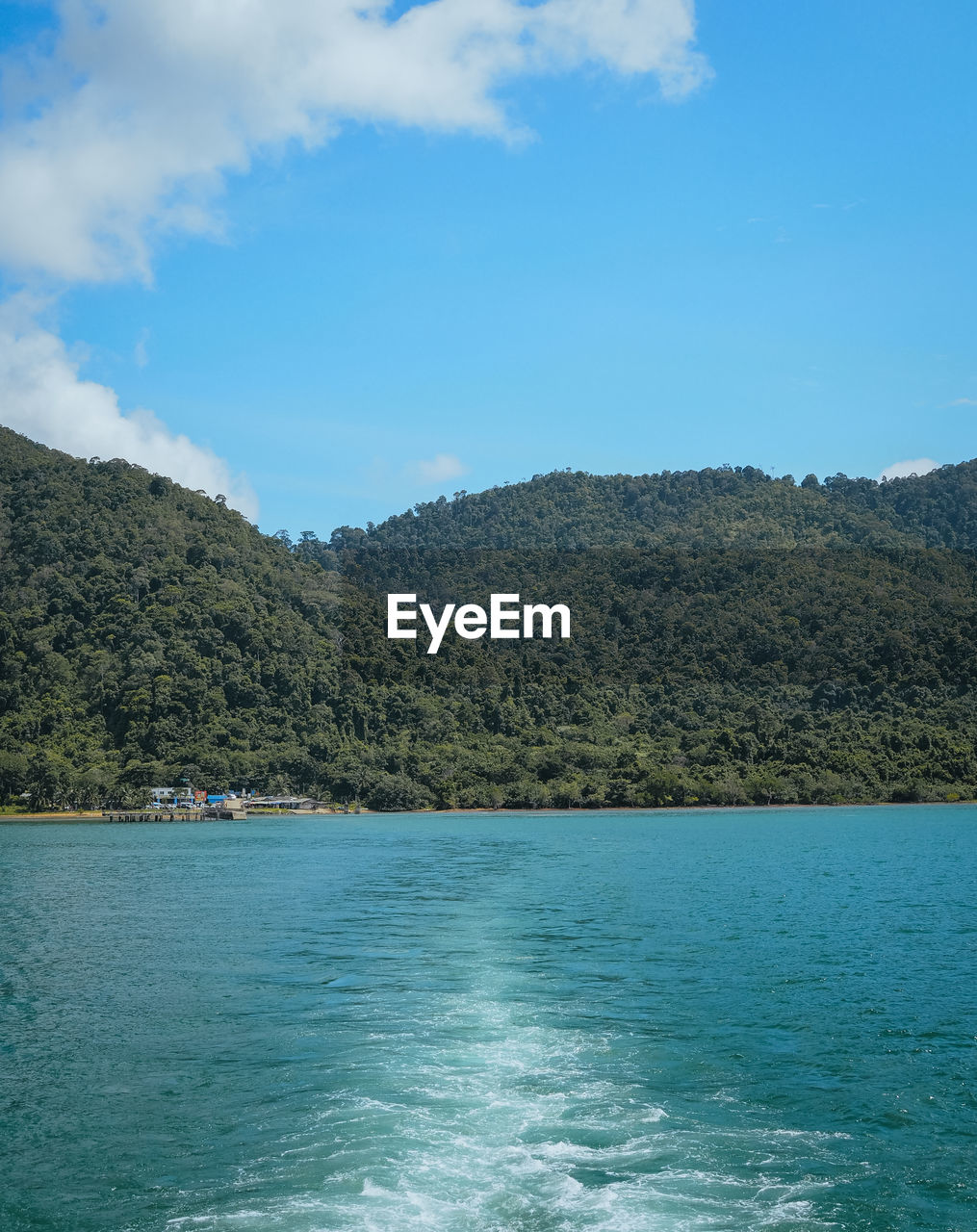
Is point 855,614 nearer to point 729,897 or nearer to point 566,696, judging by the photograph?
point 566,696

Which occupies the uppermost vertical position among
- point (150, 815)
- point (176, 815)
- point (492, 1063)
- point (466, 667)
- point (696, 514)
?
point (696, 514)

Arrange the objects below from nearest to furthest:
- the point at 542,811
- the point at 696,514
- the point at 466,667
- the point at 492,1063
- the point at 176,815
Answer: the point at 492,1063 < the point at 176,815 < the point at 542,811 < the point at 466,667 < the point at 696,514

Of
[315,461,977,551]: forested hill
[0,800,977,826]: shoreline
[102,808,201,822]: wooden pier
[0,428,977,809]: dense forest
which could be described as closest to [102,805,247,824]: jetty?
[102,808,201,822]: wooden pier

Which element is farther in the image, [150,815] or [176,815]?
[176,815]

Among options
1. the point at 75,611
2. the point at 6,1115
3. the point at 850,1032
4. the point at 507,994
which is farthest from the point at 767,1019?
the point at 75,611

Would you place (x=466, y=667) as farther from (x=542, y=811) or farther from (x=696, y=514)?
(x=696, y=514)

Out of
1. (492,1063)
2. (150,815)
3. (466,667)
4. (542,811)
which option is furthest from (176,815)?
(492,1063)

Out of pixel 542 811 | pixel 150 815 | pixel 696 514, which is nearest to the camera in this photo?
pixel 150 815

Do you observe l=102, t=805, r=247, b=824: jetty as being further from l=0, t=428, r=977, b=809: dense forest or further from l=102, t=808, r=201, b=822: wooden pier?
l=0, t=428, r=977, b=809: dense forest
